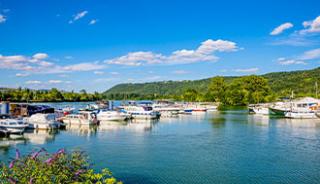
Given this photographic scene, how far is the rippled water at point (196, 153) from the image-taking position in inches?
851

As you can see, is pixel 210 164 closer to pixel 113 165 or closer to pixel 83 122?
pixel 113 165

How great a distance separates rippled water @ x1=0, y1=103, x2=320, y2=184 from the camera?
70.9ft

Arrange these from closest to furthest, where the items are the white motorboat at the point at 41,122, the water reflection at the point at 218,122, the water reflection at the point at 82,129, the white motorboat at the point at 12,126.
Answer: the white motorboat at the point at 12,126 < the water reflection at the point at 82,129 < the white motorboat at the point at 41,122 < the water reflection at the point at 218,122

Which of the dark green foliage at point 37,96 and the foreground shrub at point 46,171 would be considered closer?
the foreground shrub at point 46,171

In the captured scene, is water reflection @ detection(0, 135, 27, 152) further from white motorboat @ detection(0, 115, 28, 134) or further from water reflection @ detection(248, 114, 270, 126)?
water reflection @ detection(248, 114, 270, 126)

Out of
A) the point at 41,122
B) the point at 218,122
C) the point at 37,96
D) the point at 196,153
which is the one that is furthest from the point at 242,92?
the point at 37,96

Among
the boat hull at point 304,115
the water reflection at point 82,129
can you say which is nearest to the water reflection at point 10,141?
the water reflection at point 82,129

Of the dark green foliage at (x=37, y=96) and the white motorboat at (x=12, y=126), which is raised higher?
the dark green foliage at (x=37, y=96)

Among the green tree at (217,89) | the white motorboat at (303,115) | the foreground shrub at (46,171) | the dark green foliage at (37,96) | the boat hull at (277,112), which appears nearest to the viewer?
the foreground shrub at (46,171)

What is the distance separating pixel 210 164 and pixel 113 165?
753 centimetres

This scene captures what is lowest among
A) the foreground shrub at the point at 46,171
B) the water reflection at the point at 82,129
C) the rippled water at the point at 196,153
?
the rippled water at the point at 196,153

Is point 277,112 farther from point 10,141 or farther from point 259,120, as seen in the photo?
point 10,141

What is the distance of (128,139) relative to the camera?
37.9 metres

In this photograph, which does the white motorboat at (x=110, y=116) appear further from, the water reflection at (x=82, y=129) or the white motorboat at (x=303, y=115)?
the white motorboat at (x=303, y=115)
